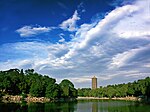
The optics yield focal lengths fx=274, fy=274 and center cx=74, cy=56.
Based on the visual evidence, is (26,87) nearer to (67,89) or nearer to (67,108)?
(67,89)

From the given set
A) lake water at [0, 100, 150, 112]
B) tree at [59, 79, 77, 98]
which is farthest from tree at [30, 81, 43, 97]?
lake water at [0, 100, 150, 112]

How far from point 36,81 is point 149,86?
196 feet

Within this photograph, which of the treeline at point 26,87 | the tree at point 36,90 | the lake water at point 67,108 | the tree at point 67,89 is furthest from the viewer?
the tree at point 67,89

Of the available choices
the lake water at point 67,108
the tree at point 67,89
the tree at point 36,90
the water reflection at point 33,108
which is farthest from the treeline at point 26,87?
the water reflection at point 33,108

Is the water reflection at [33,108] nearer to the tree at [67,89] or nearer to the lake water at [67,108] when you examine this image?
the lake water at [67,108]

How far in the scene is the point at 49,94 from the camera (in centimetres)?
13062

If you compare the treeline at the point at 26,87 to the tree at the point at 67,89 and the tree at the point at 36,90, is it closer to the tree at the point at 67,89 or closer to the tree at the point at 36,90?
the tree at the point at 36,90

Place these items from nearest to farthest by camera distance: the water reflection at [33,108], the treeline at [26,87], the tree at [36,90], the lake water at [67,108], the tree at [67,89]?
1. the water reflection at [33,108]
2. the lake water at [67,108]
3. the treeline at [26,87]
4. the tree at [36,90]
5. the tree at [67,89]

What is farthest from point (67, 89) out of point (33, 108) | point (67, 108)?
point (33, 108)

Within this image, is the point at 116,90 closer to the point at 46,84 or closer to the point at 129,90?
the point at 129,90

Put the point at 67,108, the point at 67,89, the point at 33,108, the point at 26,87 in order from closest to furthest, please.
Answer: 1. the point at 33,108
2. the point at 67,108
3. the point at 26,87
4. the point at 67,89

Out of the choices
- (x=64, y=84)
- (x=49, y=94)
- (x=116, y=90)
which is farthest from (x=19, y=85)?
(x=116, y=90)

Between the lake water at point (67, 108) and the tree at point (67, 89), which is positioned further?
the tree at point (67, 89)

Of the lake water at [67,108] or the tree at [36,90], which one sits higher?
the tree at [36,90]
